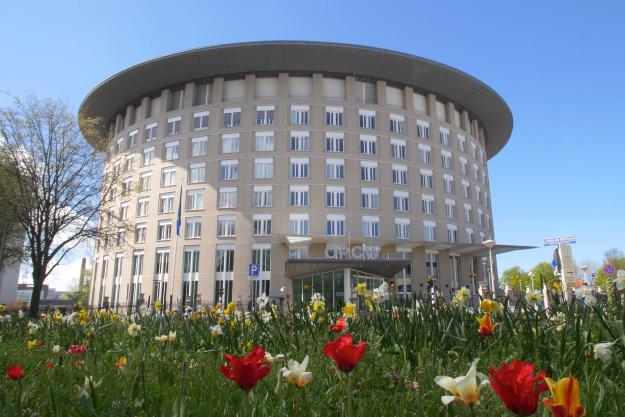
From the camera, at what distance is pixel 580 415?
0.96 meters

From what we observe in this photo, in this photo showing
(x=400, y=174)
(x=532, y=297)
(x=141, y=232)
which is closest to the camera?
(x=532, y=297)

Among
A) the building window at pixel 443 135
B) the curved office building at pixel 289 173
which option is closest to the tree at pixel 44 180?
the curved office building at pixel 289 173

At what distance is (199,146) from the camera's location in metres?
42.1

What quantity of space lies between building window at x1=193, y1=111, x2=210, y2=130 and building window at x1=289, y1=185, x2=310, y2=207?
37.7 feet

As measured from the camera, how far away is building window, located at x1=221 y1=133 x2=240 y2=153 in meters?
41.3

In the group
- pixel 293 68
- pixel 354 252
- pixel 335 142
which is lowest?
pixel 354 252

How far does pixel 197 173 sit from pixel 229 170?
3.29 meters

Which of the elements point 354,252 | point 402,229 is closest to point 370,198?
point 402,229

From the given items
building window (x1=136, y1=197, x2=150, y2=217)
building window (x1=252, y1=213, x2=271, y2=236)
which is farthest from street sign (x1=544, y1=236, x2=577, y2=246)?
building window (x1=136, y1=197, x2=150, y2=217)

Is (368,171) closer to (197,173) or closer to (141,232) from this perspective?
(197,173)

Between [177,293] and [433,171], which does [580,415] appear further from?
[433,171]

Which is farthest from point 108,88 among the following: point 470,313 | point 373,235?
point 470,313

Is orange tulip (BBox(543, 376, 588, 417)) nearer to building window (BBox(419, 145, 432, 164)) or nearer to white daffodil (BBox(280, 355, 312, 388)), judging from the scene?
white daffodil (BBox(280, 355, 312, 388))

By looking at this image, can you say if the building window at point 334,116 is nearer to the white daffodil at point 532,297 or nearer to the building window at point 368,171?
the building window at point 368,171
